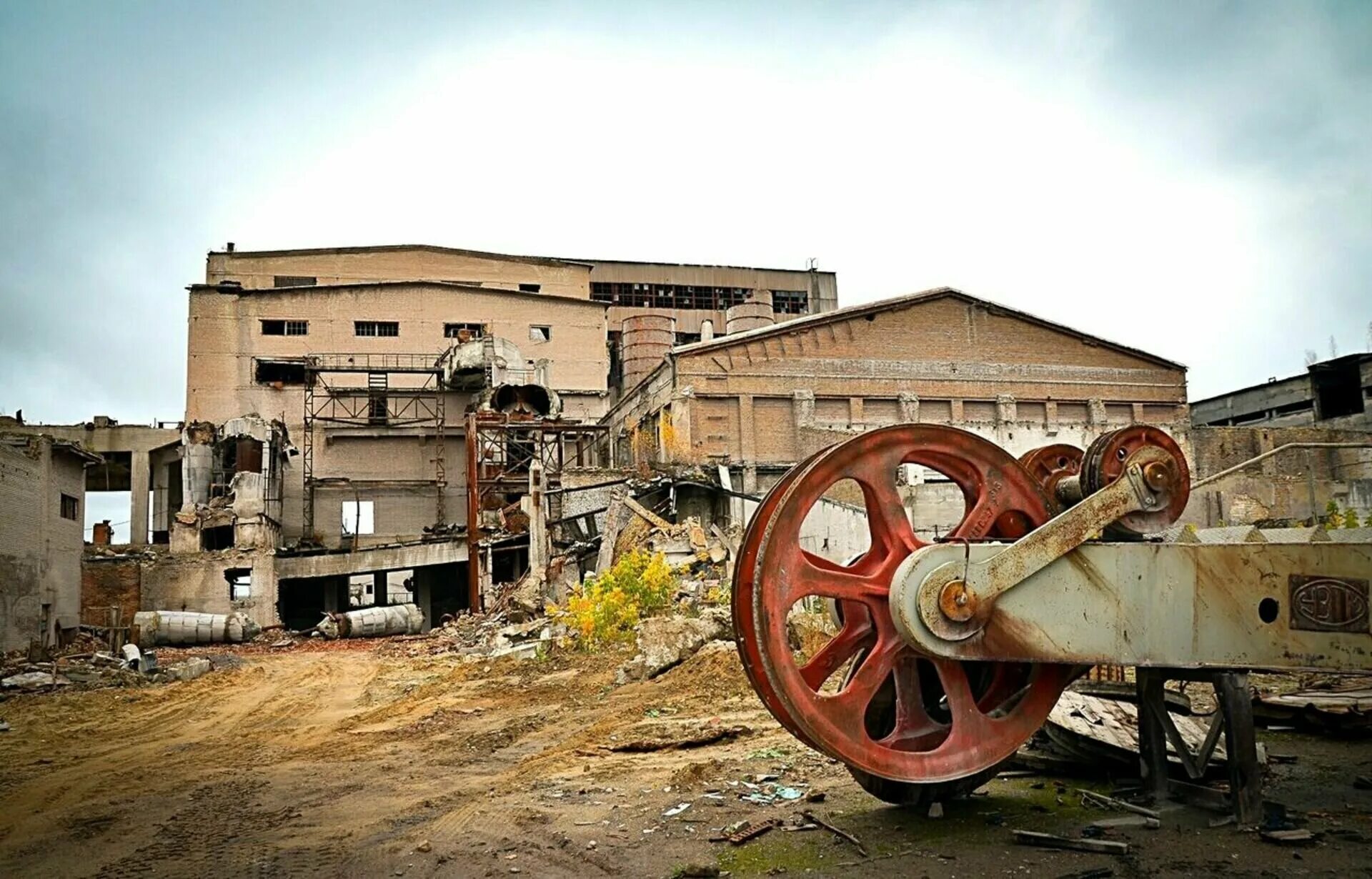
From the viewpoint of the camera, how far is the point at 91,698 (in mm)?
12586

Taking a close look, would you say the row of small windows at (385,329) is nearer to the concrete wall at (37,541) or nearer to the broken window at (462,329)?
the broken window at (462,329)

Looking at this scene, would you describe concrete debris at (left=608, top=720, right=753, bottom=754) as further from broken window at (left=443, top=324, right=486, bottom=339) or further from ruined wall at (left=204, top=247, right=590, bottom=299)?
ruined wall at (left=204, top=247, right=590, bottom=299)

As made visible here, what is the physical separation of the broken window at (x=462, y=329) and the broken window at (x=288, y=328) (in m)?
4.63

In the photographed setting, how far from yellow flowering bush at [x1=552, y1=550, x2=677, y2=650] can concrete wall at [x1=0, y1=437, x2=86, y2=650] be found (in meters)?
9.10

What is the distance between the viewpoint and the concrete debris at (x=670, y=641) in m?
10.5

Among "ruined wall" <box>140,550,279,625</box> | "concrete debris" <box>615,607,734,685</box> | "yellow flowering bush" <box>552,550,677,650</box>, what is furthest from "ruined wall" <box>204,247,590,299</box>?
"concrete debris" <box>615,607,734,685</box>

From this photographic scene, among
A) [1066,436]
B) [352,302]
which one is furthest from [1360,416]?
[352,302]

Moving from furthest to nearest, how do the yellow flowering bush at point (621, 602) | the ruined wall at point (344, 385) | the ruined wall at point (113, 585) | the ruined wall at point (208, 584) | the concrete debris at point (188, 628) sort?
the ruined wall at point (344, 385) → the ruined wall at point (208, 584) → the ruined wall at point (113, 585) → the concrete debris at point (188, 628) → the yellow flowering bush at point (621, 602)

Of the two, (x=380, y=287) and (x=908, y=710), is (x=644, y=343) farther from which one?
(x=908, y=710)

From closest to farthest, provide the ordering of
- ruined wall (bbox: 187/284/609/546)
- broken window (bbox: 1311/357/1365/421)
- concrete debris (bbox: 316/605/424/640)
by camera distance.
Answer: concrete debris (bbox: 316/605/424/640), broken window (bbox: 1311/357/1365/421), ruined wall (bbox: 187/284/609/546)

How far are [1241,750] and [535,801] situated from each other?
347 cm

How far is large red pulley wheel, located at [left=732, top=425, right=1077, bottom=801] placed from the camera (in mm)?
3949

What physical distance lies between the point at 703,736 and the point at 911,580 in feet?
11.3

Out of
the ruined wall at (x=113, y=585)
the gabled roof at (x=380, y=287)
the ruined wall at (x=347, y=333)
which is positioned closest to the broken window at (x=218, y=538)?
the ruined wall at (x=113, y=585)
